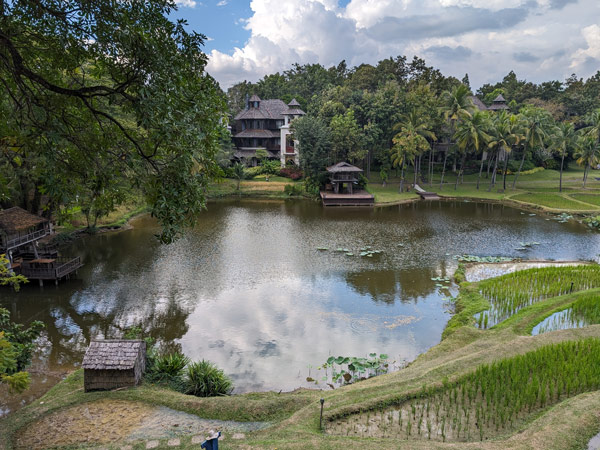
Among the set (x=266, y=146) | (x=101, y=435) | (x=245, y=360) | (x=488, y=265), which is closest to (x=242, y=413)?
(x=101, y=435)

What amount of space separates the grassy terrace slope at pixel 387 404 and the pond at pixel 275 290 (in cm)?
191

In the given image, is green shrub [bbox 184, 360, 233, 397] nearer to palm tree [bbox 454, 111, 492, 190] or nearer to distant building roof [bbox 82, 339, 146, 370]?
distant building roof [bbox 82, 339, 146, 370]

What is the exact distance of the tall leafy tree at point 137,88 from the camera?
649cm

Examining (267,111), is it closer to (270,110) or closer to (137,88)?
(270,110)

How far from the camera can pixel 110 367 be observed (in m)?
10.5

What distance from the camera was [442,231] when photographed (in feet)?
94.6

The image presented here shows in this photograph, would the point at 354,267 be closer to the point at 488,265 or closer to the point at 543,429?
the point at 488,265

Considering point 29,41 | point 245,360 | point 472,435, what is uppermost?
point 29,41

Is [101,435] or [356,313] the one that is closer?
[101,435]

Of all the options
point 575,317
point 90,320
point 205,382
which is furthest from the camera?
point 90,320

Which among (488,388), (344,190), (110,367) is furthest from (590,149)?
(110,367)

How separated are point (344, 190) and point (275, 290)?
24.4 metres

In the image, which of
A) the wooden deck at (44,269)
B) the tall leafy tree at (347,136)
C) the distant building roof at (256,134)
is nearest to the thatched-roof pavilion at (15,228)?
the wooden deck at (44,269)

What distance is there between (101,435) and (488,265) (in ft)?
63.4
